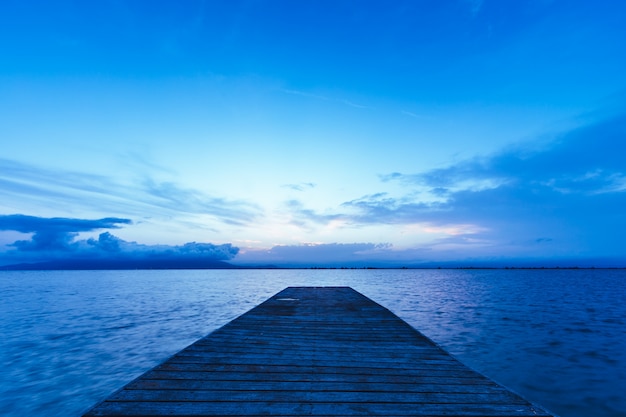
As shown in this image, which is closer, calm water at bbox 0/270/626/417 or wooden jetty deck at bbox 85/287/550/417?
wooden jetty deck at bbox 85/287/550/417

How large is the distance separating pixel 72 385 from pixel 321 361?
338 inches

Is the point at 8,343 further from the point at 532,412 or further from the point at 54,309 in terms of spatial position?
the point at 532,412

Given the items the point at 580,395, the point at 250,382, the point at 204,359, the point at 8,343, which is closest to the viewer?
the point at 250,382

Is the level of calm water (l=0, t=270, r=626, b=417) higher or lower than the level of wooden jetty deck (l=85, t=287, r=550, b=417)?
lower

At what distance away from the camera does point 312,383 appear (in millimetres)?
5008

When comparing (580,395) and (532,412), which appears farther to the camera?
(580,395)

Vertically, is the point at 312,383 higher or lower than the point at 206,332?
higher

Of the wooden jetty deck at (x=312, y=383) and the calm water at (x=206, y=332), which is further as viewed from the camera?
the calm water at (x=206, y=332)

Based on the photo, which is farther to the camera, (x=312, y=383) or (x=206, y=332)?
(x=206, y=332)

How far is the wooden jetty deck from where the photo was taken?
408 centimetres

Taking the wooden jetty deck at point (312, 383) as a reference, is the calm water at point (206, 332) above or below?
below

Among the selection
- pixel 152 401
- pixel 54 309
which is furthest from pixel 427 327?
pixel 54 309

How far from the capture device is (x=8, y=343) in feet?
51.2

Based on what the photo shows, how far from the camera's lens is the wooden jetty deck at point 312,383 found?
4.08 m
